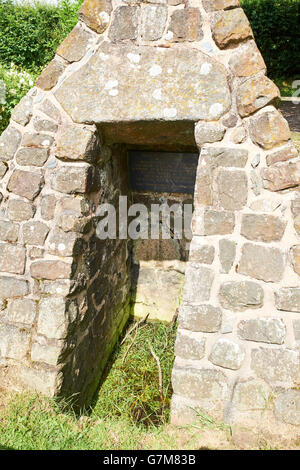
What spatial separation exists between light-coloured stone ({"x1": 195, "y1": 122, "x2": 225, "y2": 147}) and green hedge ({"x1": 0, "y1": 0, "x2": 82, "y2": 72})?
7.20 metres

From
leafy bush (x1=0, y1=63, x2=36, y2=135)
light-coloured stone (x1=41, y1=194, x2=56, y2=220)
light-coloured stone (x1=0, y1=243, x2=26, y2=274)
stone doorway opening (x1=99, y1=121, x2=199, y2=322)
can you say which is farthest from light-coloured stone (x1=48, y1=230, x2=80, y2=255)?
leafy bush (x1=0, y1=63, x2=36, y2=135)

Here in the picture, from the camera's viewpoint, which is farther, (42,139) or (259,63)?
(42,139)

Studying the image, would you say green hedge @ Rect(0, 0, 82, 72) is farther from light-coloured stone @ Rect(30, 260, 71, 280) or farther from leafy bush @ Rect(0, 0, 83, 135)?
light-coloured stone @ Rect(30, 260, 71, 280)

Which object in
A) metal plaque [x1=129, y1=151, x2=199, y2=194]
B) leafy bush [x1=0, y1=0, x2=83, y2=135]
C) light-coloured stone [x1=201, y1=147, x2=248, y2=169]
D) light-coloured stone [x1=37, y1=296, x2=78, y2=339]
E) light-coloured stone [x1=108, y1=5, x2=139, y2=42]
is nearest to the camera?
light-coloured stone [x1=201, y1=147, x2=248, y2=169]

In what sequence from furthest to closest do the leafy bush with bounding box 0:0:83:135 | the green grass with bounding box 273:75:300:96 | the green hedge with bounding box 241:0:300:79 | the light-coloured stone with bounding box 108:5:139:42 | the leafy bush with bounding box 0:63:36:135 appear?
the leafy bush with bounding box 0:0:83:135, the green hedge with bounding box 241:0:300:79, the green grass with bounding box 273:75:300:96, the leafy bush with bounding box 0:63:36:135, the light-coloured stone with bounding box 108:5:139:42

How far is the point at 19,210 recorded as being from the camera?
95.0 inches

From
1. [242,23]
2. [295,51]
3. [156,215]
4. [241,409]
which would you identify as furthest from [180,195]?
Result: [295,51]

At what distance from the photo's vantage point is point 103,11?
224 cm

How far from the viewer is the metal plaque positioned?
3311 millimetres

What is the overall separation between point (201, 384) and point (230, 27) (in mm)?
2255

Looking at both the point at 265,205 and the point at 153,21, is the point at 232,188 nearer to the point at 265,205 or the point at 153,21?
the point at 265,205

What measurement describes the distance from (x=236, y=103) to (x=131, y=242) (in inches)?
86.3
